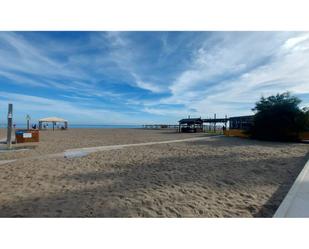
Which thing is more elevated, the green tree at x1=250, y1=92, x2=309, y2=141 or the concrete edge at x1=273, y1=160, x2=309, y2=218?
the green tree at x1=250, y1=92, x2=309, y2=141

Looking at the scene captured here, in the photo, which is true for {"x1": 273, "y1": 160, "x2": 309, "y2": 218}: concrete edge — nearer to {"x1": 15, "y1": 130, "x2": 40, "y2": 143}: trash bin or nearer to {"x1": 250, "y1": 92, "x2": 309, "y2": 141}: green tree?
{"x1": 250, "y1": 92, "x2": 309, "y2": 141}: green tree

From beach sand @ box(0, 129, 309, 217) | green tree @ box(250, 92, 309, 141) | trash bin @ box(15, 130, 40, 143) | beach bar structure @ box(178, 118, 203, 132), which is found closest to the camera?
beach sand @ box(0, 129, 309, 217)

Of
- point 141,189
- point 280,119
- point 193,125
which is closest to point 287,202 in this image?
point 141,189

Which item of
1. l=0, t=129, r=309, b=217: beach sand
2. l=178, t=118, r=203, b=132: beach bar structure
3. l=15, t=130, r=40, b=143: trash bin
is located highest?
l=178, t=118, r=203, b=132: beach bar structure

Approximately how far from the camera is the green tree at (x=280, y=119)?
51.8 feet

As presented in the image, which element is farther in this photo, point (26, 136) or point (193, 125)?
point (193, 125)

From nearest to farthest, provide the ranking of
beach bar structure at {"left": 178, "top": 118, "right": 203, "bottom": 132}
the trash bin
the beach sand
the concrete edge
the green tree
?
the concrete edge < the beach sand < the trash bin < the green tree < beach bar structure at {"left": 178, "top": 118, "right": 203, "bottom": 132}

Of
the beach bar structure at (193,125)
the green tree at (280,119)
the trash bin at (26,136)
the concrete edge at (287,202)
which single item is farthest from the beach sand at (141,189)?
the beach bar structure at (193,125)

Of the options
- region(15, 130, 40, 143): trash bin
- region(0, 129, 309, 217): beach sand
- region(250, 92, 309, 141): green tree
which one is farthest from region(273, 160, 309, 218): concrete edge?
region(15, 130, 40, 143): trash bin

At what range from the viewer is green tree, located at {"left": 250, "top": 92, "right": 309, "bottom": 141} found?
51.8ft

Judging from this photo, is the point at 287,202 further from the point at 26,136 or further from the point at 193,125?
the point at 193,125

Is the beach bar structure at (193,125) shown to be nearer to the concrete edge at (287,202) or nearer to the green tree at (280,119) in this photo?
the green tree at (280,119)

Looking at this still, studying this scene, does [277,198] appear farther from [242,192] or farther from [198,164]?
[198,164]

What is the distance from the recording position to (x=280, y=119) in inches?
635
